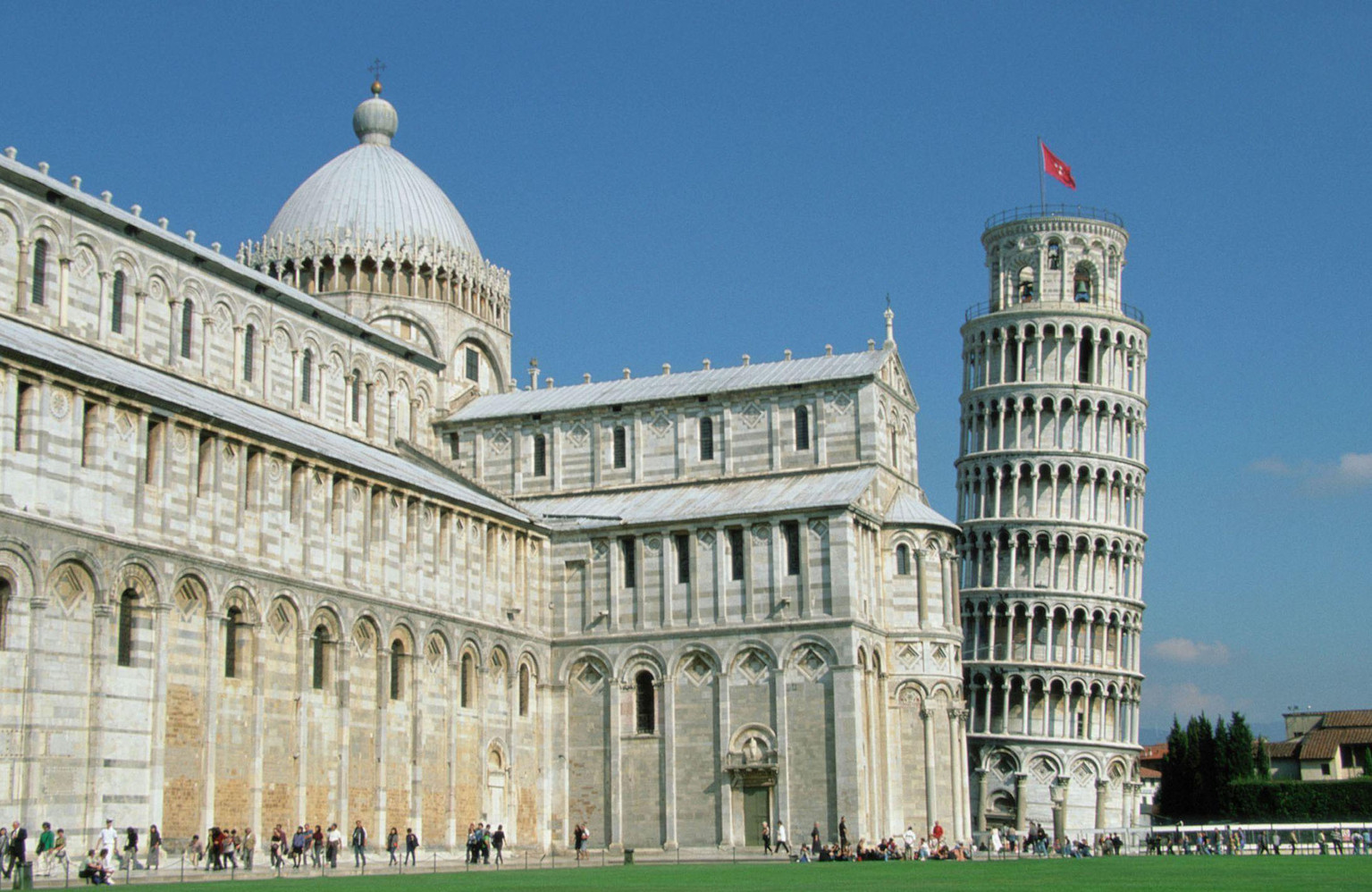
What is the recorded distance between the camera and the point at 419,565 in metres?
52.1

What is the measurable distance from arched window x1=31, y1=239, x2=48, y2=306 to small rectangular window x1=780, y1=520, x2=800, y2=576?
2347cm

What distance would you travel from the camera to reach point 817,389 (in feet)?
198

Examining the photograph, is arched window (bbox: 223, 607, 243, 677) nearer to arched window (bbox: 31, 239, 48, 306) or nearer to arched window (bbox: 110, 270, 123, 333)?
arched window (bbox: 110, 270, 123, 333)

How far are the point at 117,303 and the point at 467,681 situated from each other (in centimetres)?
1568

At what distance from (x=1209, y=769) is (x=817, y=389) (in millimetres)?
43045

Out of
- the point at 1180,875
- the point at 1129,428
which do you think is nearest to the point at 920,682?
the point at 1180,875

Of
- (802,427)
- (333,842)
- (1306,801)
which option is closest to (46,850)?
(333,842)

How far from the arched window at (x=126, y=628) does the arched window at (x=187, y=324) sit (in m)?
13.1

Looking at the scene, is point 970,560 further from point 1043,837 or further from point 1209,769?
point 1043,837

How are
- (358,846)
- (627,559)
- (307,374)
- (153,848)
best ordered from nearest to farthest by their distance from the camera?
(153,848) < (358,846) < (307,374) < (627,559)

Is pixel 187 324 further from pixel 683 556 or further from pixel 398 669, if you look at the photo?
pixel 683 556

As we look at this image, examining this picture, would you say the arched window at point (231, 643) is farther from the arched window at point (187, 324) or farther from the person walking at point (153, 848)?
the arched window at point (187, 324)

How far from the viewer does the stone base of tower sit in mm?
85250

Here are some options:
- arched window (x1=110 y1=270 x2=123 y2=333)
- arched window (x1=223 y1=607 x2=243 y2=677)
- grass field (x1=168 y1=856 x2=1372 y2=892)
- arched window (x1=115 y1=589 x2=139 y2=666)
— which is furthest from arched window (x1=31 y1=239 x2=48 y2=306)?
grass field (x1=168 y1=856 x2=1372 y2=892)
